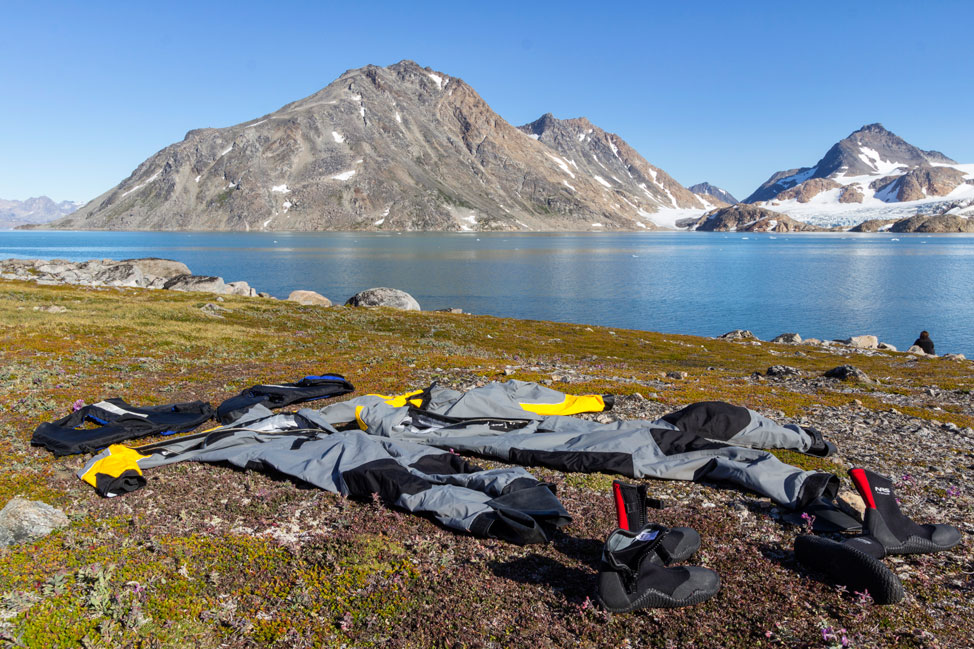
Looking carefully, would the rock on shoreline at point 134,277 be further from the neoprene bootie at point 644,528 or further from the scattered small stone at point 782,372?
the neoprene bootie at point 644,528

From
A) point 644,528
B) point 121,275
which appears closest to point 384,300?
point 121,275

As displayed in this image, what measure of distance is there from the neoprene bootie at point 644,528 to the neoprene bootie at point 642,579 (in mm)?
137

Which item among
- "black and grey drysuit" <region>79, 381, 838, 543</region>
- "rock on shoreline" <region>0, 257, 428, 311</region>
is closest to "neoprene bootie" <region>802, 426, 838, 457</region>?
"black and grey drysuit" <region>79, 381, 838, 543</region>

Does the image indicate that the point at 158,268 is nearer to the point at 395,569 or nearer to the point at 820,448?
the point at 395,569

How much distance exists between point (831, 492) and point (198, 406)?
498 inches

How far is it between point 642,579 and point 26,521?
7.54m

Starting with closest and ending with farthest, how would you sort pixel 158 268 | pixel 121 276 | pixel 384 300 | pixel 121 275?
pixel 384 300 < pixel 121 276 < pixel 121 275 < pixel 158 268

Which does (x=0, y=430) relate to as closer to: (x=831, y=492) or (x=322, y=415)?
(x=322, y=415)

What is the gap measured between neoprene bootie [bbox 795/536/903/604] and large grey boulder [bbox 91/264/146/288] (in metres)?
76.3

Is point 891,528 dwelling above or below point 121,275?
below

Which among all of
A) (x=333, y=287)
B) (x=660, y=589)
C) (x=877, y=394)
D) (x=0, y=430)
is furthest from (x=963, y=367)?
(x=333, y=287)

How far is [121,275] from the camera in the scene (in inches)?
2650

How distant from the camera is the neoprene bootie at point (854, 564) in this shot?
5570 millimetres

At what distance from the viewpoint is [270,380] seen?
1669 cm
